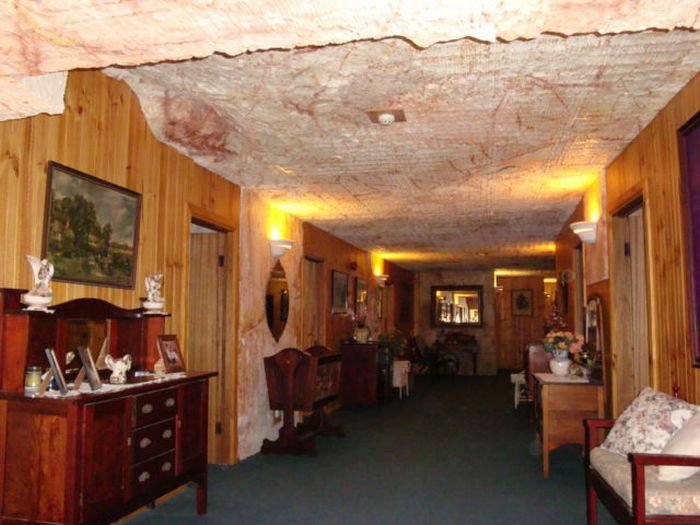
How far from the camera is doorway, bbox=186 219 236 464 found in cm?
511

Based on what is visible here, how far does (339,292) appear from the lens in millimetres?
8469

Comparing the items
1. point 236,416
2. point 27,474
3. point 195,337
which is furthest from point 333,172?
point 27,474

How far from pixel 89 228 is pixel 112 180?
1.24 feet

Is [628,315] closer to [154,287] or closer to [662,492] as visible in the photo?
[662,492]

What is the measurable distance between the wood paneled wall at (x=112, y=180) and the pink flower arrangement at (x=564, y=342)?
284 centimetres

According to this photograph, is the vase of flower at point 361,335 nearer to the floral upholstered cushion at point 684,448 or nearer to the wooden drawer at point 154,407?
the wooden drawer at point 154,407

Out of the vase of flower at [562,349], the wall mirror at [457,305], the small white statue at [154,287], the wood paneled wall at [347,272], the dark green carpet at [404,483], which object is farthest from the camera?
the wall mirror at [457,305]

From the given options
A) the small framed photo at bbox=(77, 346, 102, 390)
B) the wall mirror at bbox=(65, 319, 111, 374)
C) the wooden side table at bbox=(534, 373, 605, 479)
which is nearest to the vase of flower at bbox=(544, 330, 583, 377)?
the wooden side table at bbox=(534, 373, 605, 479)

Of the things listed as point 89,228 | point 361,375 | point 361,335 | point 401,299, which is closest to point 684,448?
point 89,228

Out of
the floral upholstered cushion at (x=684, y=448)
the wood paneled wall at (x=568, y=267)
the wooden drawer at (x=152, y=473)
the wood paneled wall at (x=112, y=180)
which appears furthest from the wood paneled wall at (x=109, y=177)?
the wood paneled wall at (x=568, y=267)

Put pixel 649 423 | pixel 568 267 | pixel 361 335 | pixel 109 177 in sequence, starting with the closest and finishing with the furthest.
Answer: pixel 649 423
pixel 109 177
pixel 568 267
pixel 361 335

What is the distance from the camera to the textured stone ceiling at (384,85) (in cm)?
→ 180

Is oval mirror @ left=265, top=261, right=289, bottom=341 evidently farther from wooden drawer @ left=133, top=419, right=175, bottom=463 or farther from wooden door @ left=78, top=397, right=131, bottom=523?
wooden door @ left=78, top=397, right=131, bottom=523

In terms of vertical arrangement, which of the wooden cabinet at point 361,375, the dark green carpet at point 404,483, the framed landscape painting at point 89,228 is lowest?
the dark green carpet at point 404,483
